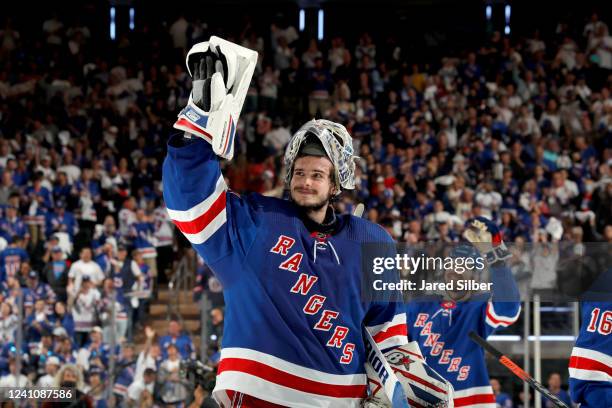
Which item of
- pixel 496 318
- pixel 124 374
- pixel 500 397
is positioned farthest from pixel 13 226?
pixel 496 318

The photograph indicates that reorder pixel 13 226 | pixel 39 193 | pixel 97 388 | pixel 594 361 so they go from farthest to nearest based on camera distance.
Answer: pixel 39 193, pixel 13 226, pixel 97 388, pixel 594 361

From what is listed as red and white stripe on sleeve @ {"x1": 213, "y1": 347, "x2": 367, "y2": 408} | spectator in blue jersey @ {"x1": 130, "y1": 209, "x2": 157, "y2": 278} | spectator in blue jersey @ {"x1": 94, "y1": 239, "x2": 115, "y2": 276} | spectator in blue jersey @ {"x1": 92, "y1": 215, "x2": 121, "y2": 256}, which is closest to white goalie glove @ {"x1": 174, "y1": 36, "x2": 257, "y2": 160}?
red and white stripe on sleeve @ {"x1": 213, "y1": 347, "x2": 367, "y2": 408}

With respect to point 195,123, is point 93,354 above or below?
below

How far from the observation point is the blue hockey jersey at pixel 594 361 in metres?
3.68

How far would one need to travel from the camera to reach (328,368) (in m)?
3.01

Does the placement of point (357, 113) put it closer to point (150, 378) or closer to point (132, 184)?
point (132, 184)

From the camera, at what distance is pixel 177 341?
7.95 m

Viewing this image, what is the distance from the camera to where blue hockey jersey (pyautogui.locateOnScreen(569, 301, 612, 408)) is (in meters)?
3.68

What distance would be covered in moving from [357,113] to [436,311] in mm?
8936

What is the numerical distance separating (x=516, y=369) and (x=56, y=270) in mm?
6090

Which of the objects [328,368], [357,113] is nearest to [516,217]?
[357,113]

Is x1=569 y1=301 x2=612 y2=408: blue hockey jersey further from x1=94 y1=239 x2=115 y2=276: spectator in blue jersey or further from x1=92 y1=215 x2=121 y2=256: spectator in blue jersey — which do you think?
x1=92 y1=215 x2=121 y2=256: spectator in blue jersey

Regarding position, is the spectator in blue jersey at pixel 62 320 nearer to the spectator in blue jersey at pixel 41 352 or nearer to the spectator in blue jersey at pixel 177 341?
the spectator in blue jersey at pixel 41 352

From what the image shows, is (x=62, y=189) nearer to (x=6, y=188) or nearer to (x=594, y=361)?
(x=6, y=188)
